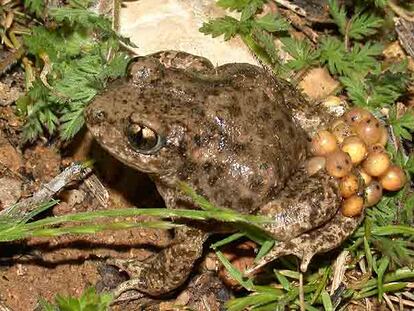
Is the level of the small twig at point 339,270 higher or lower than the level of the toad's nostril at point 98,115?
lower

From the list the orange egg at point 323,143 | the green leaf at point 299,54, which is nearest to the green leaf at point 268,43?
the green leaf at point 299,54

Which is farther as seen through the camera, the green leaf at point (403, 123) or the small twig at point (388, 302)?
the green leaf at point (403, 123)

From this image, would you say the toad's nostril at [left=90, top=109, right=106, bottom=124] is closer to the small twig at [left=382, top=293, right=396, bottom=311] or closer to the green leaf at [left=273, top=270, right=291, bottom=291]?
the green leaf at [left=273, top=270, right=291, bottom=291]

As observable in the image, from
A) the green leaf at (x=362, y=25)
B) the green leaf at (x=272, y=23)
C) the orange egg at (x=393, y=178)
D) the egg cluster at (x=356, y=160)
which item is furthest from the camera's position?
the green leaf at (x=362, y=25)

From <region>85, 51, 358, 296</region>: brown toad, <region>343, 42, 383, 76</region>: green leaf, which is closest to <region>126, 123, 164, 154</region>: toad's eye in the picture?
<region>85, 51, 358, 296</region>: brown toad

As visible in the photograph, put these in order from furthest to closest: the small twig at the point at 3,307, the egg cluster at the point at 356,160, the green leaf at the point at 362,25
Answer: the green leaf at the point at 362,25
the egg cluster at the point at 356,160
the small twig at the point at 3,307

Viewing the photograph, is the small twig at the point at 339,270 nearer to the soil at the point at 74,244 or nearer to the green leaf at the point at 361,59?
the soil at the point at 74,244

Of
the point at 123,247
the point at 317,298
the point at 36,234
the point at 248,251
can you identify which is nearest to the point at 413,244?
the point at 317,298

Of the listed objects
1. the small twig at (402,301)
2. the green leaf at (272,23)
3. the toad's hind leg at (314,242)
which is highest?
the green leaf at (272,23)
